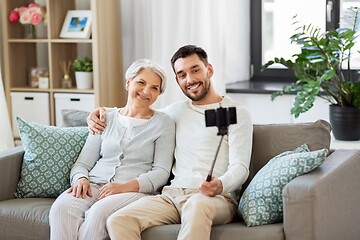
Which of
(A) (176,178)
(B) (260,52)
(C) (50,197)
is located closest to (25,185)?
(C) (50,197)

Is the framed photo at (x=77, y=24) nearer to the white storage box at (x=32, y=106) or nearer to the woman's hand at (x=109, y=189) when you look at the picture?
the white storage box at (x=32, y=106)

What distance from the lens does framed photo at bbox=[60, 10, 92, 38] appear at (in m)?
4.20

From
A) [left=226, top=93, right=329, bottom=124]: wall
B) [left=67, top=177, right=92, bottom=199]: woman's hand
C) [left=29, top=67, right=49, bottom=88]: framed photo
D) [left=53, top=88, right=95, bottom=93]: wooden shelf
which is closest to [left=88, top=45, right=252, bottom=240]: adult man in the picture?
[left=67, top=177, right=92, bottom=199]: woman's hand

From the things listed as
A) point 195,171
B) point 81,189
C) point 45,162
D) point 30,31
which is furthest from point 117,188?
point 30,31

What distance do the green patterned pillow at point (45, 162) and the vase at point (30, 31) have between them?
166 centimetres

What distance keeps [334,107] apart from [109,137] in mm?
1315

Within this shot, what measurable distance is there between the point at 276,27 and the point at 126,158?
206 cm

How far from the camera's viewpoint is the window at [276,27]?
4141 millimetres

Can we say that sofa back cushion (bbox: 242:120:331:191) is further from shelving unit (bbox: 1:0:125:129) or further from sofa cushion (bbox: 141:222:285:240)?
shelving unit (bbox: 1:0:125:129)

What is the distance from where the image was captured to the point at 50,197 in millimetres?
2824

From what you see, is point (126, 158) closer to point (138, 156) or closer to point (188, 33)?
point (138, 156)

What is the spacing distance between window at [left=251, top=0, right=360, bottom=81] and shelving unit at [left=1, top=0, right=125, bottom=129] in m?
0.97

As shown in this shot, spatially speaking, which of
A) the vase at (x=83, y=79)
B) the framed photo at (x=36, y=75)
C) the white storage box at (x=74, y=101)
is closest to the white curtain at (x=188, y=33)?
the vase at (x=83, y=79)

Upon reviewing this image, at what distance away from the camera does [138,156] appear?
2.64 metres
